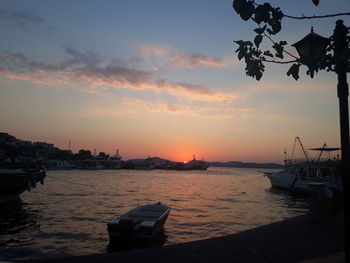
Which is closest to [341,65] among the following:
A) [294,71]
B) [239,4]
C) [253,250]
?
[294,71]

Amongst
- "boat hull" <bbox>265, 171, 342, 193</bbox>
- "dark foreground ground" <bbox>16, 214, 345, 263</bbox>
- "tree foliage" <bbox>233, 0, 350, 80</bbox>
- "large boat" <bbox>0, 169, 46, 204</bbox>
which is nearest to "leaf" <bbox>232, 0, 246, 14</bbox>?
"tree foliage" <bbox>233, 0, 350, 80</bbox>

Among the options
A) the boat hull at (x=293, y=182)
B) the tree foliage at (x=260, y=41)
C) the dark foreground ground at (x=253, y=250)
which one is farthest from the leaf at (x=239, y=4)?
the boat hull at (x=293, y=182)

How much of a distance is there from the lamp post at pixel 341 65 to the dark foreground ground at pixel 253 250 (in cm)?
276

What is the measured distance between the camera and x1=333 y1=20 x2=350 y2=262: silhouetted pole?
494 cm

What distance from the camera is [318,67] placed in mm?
5203

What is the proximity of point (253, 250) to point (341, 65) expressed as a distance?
243 inches

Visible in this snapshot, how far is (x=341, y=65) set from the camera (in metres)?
5.10

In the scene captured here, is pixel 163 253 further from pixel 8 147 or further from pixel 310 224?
pixel 8 147

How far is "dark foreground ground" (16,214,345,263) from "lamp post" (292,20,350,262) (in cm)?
276

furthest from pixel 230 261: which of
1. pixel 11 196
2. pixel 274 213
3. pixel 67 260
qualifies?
pixel 11 196

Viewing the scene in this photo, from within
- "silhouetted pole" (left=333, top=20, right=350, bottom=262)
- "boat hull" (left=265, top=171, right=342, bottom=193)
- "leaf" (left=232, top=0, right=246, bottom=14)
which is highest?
"leaf" (left=232, top=0, right=246, bottom=14)

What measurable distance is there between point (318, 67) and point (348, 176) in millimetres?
1836

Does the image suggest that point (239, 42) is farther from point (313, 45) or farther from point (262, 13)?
point (313, 45)

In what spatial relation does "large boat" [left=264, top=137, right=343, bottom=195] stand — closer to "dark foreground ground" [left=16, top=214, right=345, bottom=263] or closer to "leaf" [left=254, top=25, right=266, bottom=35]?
"dark foreground ground" [left=16, top=214, right=345, bottom=263]
